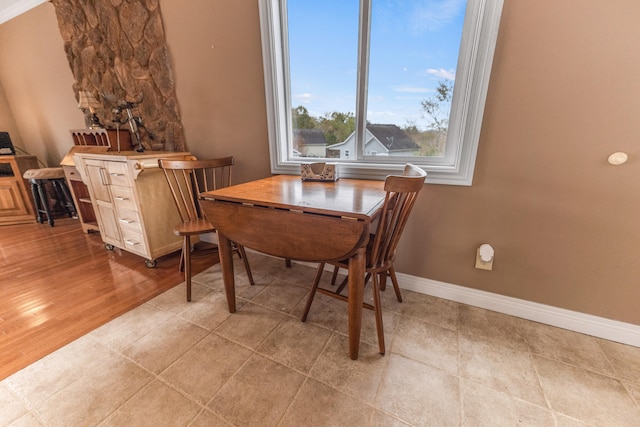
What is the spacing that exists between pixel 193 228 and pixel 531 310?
211 centimetres

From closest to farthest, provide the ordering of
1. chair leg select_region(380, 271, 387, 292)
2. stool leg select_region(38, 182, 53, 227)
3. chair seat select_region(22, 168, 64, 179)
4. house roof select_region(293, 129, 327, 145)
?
chair leg select_region(380, 271, 387, 292) < house roof select_region(293, 129, 327, 145) < chair seat select_region(22, 168, 64, 179) < stool leg select_region(38, 182, 53, 227)

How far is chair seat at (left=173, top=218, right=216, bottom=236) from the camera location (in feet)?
5.08

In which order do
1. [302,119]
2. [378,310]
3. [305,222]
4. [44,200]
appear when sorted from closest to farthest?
[305,222], [378,310], [302,119], [44,200]

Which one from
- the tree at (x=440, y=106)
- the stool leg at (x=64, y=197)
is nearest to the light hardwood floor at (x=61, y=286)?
the stool leg at (x=64, y=197)

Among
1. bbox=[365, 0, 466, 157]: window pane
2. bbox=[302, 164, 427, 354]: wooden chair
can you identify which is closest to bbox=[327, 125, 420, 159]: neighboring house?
bbox=[365, 0, 466, 157]: window pane

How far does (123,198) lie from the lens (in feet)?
6.29

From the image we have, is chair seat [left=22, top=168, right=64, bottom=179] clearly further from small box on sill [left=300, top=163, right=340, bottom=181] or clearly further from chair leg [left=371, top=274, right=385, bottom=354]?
chair leg [left=371, top=274, right=385, bottom=354]

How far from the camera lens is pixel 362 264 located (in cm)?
99

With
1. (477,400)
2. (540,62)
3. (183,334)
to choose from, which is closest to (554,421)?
(477,400)

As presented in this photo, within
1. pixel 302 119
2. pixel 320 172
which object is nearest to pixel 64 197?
pixel 302 119

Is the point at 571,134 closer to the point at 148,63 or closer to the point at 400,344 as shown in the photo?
the point at 400,344

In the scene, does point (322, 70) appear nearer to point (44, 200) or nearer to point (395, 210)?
→ point (395, 210)

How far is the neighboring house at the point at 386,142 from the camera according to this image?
1547 mm

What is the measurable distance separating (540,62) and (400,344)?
150 centimetres
